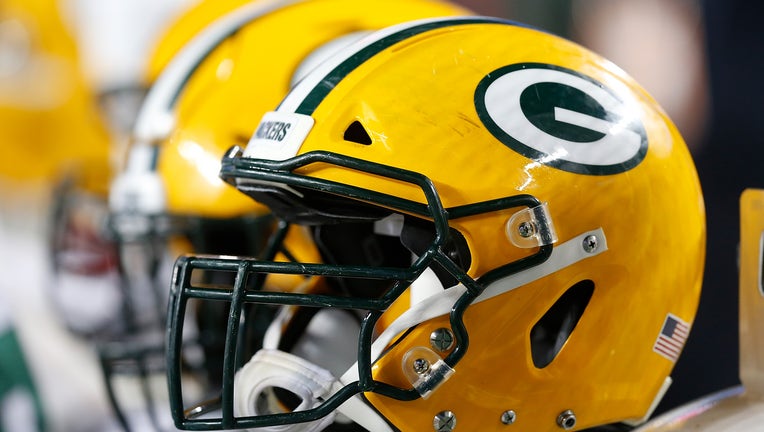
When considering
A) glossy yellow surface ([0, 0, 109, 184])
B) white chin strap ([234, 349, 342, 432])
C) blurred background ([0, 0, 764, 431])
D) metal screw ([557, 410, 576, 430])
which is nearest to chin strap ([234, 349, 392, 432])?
white chin strap ([234, 349, 342, 432])

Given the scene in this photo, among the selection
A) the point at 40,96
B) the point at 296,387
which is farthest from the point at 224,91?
the point at 40,96

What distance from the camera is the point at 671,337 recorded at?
2.42 ft

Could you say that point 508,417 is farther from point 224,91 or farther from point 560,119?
point 224,91

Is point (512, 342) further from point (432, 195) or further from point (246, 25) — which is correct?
point (246, 25)

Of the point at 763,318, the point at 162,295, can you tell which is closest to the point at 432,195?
the point at 763,318

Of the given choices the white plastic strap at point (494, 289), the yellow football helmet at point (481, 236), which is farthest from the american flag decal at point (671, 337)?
the white plastic strap at point (494, 289)

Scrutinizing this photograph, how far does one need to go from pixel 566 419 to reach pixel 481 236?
168mm

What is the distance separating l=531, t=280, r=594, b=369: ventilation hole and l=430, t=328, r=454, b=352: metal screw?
90 mm

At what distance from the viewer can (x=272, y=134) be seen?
707mm

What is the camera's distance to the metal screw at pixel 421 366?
67 cm

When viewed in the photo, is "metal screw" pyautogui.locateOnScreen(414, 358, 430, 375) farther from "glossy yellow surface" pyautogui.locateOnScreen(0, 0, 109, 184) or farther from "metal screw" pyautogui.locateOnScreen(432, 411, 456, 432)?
"glossy yellow surface" pyautogui.locateOnScreen(0, 0, 109, 184)

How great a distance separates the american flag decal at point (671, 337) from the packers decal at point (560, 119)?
140 mm

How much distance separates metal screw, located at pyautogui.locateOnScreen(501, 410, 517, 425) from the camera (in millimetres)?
691

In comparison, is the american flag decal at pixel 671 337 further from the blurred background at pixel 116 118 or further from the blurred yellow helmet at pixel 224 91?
the blurred yellow helmet at pixel 224 91
